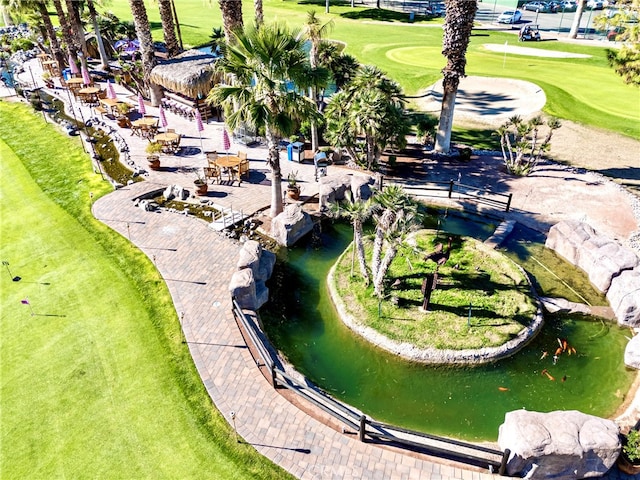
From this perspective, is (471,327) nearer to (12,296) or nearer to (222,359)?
(222,359)

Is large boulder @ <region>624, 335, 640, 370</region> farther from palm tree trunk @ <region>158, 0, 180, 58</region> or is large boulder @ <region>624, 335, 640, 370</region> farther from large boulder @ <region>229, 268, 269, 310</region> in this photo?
palm tree trunk @ <region>158, 0, 180, 58</region>

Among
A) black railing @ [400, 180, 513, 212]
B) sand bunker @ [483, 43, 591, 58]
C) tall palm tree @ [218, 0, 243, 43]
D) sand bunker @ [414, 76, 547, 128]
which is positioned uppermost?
tall palm tree @ [218, 0, 243, 43]

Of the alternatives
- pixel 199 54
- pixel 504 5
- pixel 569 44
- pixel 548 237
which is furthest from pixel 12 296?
pixel 504 5

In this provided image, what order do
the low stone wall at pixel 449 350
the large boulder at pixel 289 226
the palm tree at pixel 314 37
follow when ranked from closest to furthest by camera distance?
the low stone wall at pixel 449 350
the large boulder at pixel 289 226
the palm tree at pixel 314 37

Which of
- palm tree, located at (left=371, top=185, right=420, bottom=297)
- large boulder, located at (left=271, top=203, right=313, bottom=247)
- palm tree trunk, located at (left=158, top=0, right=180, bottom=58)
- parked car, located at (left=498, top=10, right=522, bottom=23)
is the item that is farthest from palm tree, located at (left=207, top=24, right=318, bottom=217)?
parked car, located at (left=498, top=10, right=522, bottom=23)

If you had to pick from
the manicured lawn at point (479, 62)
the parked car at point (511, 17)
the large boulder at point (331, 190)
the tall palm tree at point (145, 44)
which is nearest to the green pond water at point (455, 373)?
the large boulder at point (331, 190)

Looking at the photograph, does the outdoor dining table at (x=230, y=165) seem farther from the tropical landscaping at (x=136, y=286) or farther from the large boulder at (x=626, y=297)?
the large boulder at (x=626, y=297)
